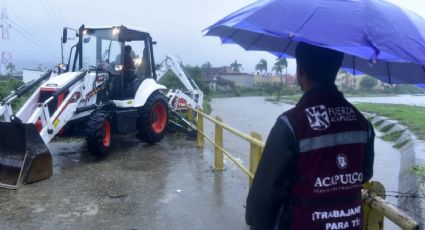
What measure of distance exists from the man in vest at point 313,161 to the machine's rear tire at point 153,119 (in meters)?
7.94

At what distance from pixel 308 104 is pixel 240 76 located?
3992 inches

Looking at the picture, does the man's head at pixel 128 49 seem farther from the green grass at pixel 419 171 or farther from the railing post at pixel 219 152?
the green grass at pixel 419 171

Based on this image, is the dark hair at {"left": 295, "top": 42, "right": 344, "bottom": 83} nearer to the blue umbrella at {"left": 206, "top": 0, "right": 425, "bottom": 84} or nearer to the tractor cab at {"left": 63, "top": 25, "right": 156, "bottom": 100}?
the blue umbrella at {"left": 206, "top": 0, "right": 425, "bottom": 84}

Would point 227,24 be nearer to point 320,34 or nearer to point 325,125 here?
point 320,34

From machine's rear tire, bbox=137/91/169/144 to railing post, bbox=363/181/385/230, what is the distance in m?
7.63

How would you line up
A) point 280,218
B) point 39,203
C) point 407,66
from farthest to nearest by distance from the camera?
point 39,203
point 407,66
point 280,218

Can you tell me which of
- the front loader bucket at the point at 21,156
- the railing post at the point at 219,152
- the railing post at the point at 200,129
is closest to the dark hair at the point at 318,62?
the railing post at the point at 219,152

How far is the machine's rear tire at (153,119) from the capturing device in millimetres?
9969

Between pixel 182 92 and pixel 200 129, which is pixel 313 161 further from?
pixel 182 92

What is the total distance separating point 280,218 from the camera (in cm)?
217

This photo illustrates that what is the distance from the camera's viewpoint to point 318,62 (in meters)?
2.20

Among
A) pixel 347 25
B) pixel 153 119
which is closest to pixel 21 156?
pixel 153 119

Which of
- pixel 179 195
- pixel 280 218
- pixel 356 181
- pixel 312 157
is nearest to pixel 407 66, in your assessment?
pixel 356 181

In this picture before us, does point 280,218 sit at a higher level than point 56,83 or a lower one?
lower
